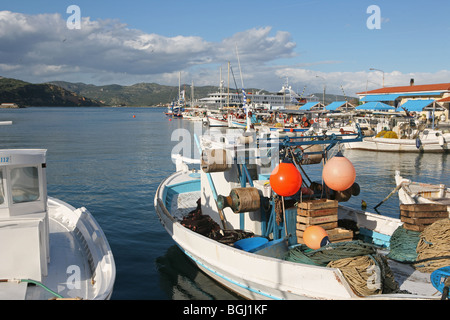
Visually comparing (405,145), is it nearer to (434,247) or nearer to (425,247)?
(425,247)

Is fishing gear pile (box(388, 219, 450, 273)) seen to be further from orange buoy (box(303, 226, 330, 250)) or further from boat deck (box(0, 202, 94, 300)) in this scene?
boat deck (box(0, 202, 94, 300))

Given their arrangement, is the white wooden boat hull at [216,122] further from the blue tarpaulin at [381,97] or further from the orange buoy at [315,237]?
the orange buoy at [315,237]

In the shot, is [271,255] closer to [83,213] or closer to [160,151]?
[83,213]

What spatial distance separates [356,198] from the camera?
21.2m

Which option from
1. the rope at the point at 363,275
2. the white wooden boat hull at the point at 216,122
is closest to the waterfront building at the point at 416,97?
the white wooden boat hull at the point at 216,122

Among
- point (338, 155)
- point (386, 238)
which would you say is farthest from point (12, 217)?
point (386, 238)

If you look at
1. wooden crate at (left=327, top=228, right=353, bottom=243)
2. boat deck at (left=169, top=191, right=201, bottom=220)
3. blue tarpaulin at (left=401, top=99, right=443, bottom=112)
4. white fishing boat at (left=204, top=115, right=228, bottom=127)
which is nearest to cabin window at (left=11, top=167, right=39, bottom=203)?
boat deck at (left=169, top=191, right=201, bottom=220)

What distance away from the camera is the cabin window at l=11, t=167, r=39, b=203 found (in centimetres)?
744

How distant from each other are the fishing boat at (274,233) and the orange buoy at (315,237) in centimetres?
3

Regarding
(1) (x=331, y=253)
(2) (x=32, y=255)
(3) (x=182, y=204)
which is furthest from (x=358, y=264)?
(3) (x=182, y=204)

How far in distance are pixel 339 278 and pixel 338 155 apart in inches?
135

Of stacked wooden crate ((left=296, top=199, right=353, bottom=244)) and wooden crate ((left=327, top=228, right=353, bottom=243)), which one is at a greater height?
stacked wooden crate ((left=296, top=199, right=353, bottom=244))

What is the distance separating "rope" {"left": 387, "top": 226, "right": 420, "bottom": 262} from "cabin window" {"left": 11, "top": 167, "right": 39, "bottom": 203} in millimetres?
8468
